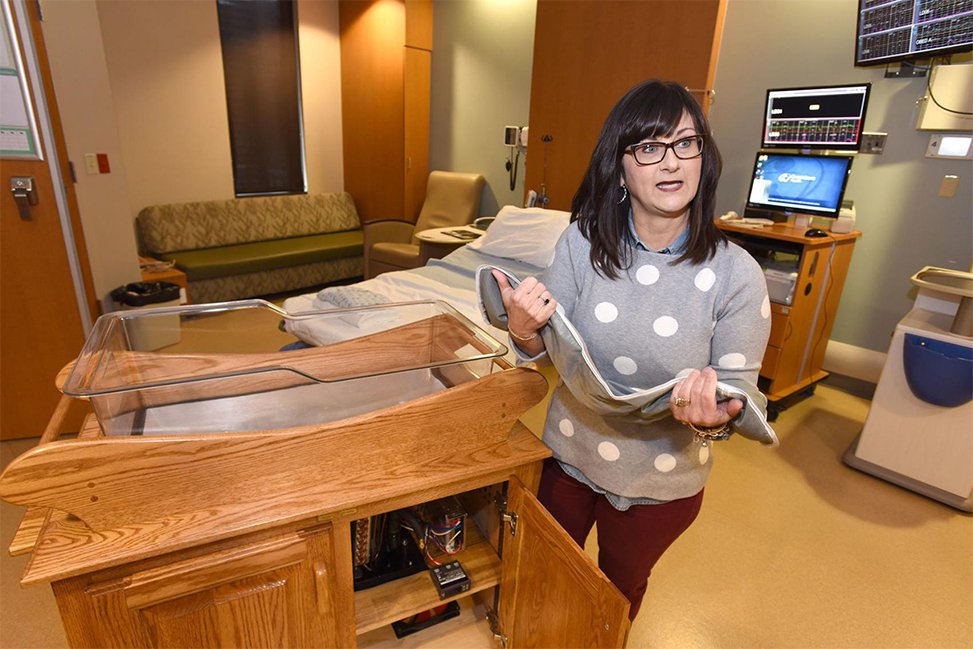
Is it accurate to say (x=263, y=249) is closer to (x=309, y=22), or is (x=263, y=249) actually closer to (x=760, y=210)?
(x=309, y=22)

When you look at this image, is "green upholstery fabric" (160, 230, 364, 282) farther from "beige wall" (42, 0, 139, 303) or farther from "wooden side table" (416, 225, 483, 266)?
"wooden side table" (416, 225, 483, 266)

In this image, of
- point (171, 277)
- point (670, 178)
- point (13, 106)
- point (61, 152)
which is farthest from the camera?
point (171, 277)

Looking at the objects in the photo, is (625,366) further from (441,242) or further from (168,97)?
(168,97)

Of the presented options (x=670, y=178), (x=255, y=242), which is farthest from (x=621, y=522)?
(x=255, y=242)

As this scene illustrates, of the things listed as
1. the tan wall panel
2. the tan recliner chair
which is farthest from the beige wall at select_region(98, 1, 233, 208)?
the tan recliner chair

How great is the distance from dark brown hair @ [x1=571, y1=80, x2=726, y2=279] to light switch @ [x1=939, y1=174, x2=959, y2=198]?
2657 millimetres

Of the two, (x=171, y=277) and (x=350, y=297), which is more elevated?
(x=350, y=297)

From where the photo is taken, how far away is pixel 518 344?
41.6 inches

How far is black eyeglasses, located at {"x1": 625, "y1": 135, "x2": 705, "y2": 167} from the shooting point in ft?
3.12

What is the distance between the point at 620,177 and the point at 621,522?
0.70 metres

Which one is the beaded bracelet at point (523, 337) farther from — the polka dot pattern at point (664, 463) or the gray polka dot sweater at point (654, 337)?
the polka dot pattern at point (664, 463)

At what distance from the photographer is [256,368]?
3.44 ft

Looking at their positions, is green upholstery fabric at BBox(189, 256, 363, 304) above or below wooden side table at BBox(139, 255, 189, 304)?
below

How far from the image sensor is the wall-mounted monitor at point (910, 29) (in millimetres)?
2336
